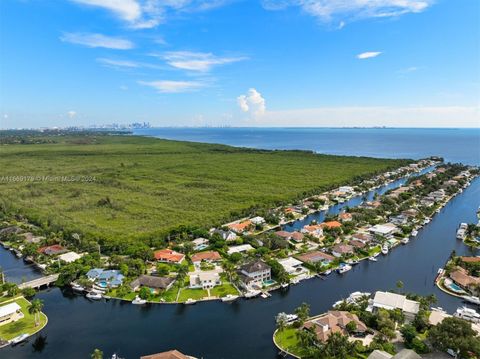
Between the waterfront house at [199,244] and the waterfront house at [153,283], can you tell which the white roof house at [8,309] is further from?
the waterfront house at [199,244]

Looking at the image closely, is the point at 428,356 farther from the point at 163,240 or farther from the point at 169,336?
the point at 163,240

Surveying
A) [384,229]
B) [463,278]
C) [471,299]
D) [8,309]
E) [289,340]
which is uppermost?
[384,229]

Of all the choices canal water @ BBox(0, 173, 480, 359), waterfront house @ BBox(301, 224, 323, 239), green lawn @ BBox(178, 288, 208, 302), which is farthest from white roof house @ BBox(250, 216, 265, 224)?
green lawn @ BBox(178, 288, 208, 302)

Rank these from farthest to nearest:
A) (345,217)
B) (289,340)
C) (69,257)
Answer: (345,217) < (69,257) < (289,340)

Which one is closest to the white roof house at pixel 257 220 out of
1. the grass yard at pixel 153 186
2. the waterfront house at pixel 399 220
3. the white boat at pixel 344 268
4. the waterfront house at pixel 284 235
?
the grass yard at pixel 153 186

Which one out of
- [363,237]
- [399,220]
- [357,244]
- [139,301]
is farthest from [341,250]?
[139,301]

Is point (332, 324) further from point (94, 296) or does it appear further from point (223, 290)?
point (94, 296)

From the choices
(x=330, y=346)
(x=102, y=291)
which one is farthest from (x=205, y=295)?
(x=330, y=346)
